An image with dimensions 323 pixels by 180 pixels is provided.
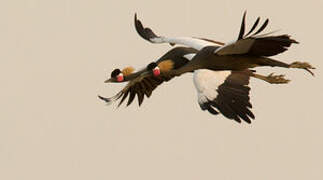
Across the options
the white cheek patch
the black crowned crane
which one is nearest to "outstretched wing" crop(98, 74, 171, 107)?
the black crowned crane

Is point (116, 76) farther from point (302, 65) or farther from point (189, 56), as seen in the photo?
point (302, 65)

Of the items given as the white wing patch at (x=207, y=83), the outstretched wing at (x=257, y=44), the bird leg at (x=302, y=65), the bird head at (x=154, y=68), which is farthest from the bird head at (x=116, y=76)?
the bird leg at (x=302, y=65)

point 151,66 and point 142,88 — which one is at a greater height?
point 151,66

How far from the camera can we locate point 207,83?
Result: 404 inches

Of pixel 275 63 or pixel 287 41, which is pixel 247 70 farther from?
pixel 287 41

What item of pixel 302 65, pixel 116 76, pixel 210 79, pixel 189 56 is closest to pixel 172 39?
pixel 189 56

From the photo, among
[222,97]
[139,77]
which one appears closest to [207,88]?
[222,97]

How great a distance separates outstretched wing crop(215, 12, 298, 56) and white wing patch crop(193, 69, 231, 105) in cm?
31

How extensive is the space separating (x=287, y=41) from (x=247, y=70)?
3.98 feet

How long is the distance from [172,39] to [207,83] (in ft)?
4.34

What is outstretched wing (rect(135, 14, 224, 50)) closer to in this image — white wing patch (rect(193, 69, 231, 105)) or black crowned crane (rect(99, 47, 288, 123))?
black crowned crane (rect(99, 47, 288, 123))

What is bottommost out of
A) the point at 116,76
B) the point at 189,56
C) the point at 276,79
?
the point at 276,79

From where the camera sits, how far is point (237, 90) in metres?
10.2

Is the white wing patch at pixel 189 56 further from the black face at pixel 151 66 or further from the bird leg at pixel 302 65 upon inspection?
the bird leg at pixel 302 65
